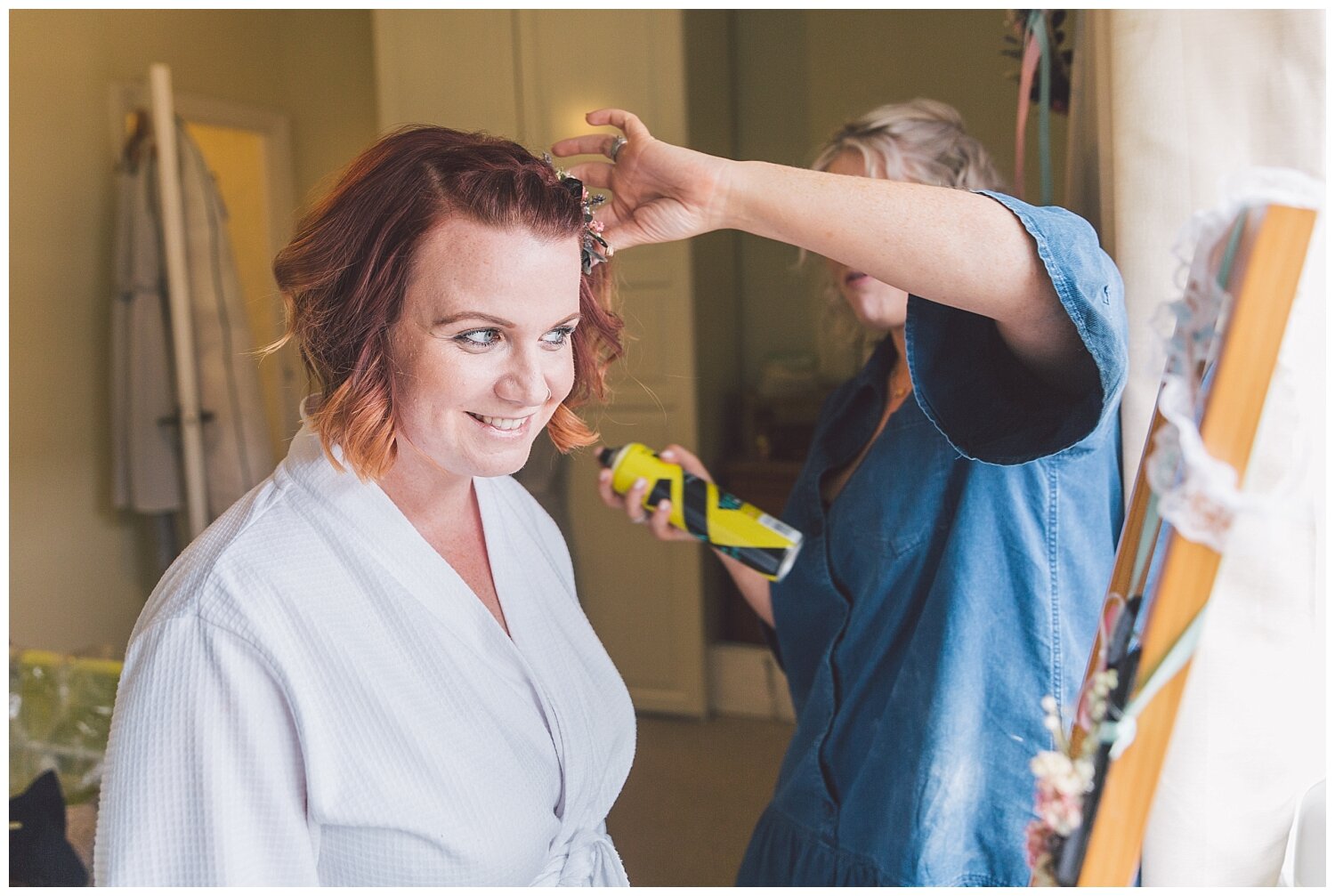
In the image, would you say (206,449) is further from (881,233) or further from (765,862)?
(881,233)

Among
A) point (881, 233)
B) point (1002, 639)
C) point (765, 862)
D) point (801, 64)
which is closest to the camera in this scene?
point (881, 233)

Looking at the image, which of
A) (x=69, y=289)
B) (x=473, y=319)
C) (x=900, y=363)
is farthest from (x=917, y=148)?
(x=69, y=289)

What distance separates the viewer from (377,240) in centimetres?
56

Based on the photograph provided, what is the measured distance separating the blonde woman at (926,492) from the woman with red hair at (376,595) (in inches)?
4.4

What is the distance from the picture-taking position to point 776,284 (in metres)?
3.19

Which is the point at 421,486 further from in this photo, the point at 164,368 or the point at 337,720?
the point at 164,368

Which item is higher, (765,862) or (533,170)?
(533,170)

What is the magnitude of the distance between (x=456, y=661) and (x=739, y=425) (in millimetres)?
2538

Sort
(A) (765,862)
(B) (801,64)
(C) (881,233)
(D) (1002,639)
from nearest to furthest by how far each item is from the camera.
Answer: (C) (881,233) < (D) (1002,639) < (A) (765,862) < (B) (801,64)

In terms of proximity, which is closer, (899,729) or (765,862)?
(899,729)

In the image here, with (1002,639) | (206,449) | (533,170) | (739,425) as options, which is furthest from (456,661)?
(739,425)

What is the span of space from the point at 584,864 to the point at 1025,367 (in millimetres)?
479

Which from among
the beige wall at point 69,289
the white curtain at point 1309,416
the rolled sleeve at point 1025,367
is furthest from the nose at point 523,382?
the beige wall at point 69,289

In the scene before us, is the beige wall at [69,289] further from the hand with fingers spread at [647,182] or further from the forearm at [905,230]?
the forearm at [905,230]
